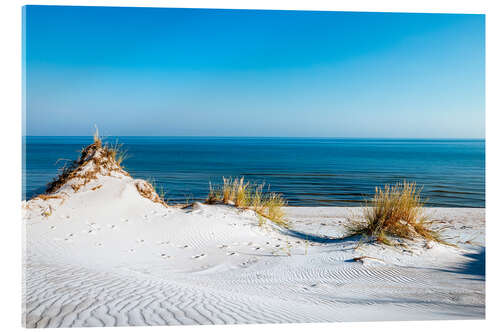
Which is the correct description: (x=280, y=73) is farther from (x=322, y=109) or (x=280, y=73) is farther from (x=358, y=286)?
(x=358, y=286)

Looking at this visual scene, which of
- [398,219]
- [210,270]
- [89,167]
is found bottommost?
[210,270]

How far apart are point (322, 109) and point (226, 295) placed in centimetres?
380

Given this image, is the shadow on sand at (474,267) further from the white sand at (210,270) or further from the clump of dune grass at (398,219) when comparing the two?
the clump of dune grass at (398,219)

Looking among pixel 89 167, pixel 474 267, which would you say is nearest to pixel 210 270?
pixel 474 267

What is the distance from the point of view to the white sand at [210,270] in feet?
10.1

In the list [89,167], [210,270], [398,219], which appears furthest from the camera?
[89,167]

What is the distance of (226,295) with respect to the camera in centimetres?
341

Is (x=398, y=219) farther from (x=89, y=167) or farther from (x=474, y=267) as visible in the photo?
(x=89, y=167)

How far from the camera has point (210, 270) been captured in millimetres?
4344

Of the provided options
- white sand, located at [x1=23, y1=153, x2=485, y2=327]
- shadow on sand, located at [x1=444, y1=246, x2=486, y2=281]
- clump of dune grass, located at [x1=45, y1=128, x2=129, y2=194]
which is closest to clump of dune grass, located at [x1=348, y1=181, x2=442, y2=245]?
white sand, located at [x1=23, y1=153, x2=485, y2=327]

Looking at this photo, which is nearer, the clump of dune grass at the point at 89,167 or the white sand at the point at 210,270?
the white sand at the point at 210,270

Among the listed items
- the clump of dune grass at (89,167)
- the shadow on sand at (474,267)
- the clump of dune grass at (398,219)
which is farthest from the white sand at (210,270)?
the clump of dune grass at (398,219)
